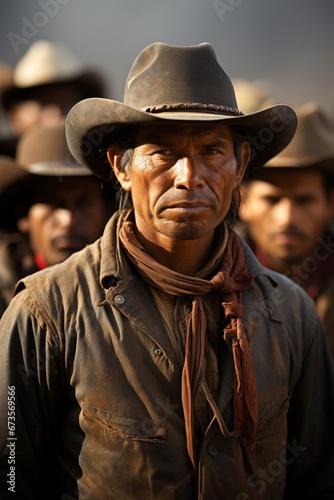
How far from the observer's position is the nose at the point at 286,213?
6.93m

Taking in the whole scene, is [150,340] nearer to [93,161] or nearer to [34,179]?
[93,161]

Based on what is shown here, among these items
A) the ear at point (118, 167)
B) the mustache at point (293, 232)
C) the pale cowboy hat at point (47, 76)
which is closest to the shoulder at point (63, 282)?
the ear at point (118, 167)

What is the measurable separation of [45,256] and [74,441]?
331 cm

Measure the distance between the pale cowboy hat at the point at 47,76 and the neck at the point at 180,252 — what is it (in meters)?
6.64

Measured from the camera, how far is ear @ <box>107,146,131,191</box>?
12.3ft

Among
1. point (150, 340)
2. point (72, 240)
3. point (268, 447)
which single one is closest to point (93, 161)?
point (150, 340)

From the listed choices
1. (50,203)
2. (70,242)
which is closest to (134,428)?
(70,242)

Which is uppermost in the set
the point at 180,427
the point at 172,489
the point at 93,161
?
the point at 93,161

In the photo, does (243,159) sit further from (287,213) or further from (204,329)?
(287,213)

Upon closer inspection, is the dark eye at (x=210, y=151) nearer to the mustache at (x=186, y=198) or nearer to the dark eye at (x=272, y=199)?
the mustache at (x=186, y=198)

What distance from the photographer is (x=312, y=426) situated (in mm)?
3926

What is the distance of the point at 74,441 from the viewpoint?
11.6ft

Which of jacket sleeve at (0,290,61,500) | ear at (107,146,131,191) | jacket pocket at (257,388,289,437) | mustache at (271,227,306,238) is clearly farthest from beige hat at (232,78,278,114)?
jacket sleeve at (0,290,61,500)

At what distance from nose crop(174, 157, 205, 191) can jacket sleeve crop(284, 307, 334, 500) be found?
33.9 inches
